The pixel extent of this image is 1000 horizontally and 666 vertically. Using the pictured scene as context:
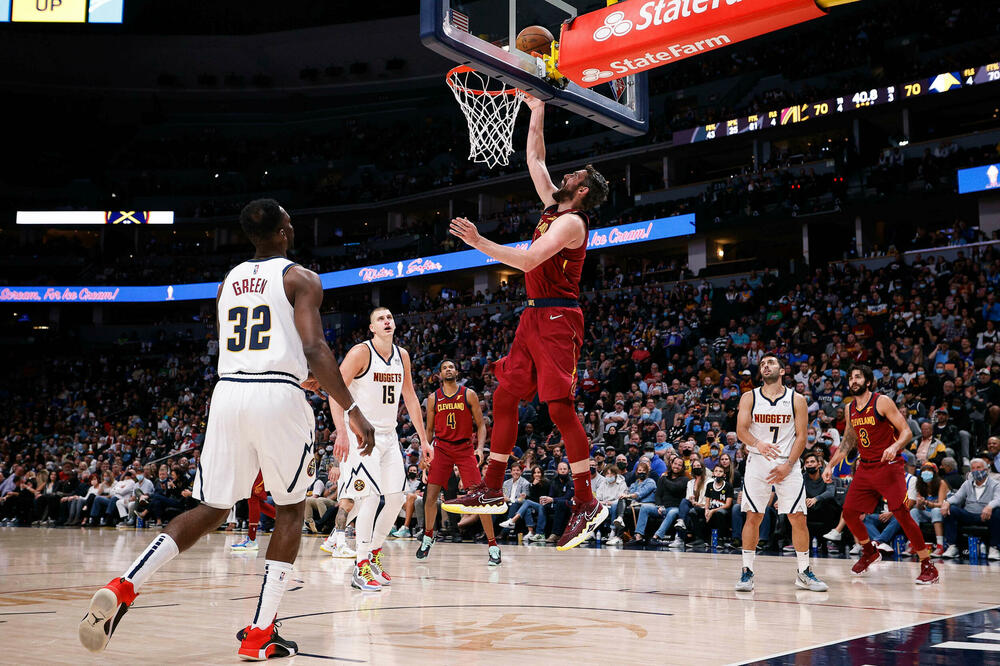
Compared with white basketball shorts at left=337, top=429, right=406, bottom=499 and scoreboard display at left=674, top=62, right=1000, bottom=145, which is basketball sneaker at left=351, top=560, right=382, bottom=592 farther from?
scoreboard display at left=674, top=62, right=1000, bottom=145

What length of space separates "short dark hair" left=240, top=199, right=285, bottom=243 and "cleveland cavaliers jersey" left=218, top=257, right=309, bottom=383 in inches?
8.2

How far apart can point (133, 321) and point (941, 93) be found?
33385 mm

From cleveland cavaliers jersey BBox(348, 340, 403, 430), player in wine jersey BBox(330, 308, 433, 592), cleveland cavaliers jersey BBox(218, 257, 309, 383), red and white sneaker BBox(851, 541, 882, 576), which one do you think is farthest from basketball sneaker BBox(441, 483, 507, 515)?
red and white sneaker BBox(851, 541, 882, 576)

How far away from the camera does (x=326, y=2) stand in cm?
4125

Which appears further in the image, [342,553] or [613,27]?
[342,553]

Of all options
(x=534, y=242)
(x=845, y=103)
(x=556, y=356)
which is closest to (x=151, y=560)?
(x=556, y=356)

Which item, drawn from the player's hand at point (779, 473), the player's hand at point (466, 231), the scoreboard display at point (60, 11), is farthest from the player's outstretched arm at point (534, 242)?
the scoreboard display at point (60, 11)

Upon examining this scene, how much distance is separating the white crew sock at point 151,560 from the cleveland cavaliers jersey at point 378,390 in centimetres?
337

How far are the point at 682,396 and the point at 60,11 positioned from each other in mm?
29302

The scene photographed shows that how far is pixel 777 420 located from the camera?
26.7ft

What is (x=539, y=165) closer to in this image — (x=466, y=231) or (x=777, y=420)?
(x=466, y=231)

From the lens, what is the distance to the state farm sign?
21.8 feet

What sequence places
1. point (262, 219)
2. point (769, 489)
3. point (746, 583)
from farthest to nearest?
point (769, 489) → point (746, 583) → point (262, 219)

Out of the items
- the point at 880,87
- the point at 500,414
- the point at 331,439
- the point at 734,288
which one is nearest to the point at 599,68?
the point at 500,414
